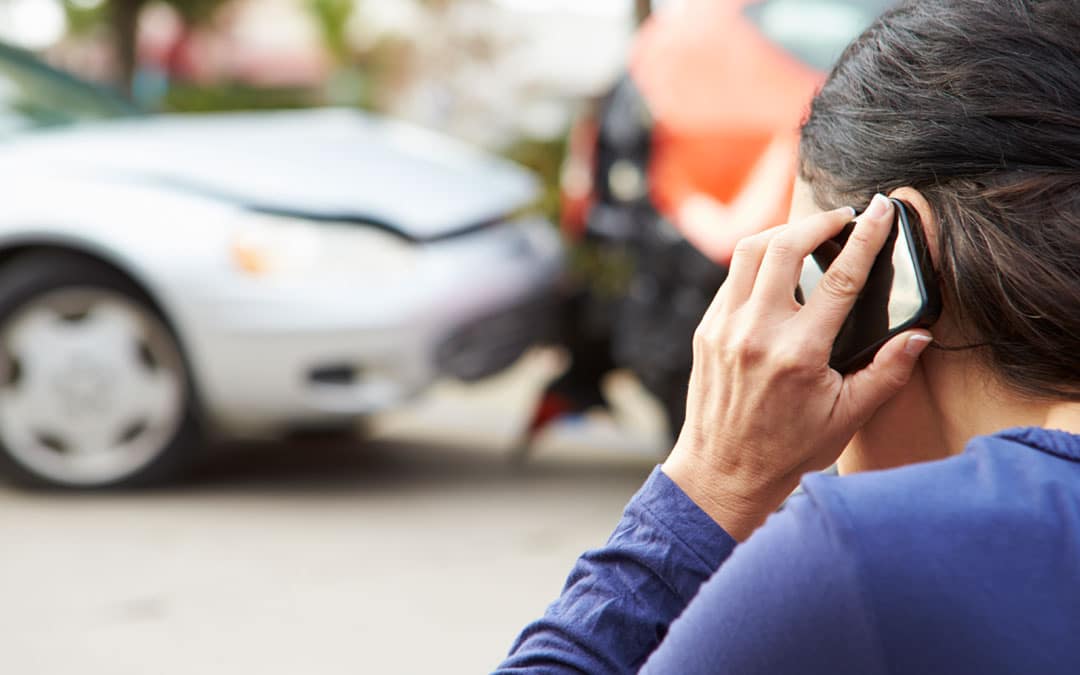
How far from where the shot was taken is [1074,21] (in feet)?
3.44

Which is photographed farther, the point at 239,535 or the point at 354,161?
the point at 354,161

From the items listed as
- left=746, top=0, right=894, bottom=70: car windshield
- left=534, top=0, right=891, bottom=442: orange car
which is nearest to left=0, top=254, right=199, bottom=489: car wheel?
left=534, top=0, right=891, bottom=442: orange car

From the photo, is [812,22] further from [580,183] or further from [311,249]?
[311,249]

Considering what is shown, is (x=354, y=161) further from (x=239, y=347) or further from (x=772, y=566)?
(x=772, y=566)

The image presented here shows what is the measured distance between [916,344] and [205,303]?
322 centimetres

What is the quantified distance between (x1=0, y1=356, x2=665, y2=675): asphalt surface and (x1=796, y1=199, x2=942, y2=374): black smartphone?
1952 millimetres

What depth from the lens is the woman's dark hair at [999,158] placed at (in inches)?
39.0

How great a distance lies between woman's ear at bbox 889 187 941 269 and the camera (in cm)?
105

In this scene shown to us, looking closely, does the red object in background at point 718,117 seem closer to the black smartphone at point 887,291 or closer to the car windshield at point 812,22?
the car windshield at point 812,22

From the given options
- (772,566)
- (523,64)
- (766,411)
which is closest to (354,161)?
(766,411)

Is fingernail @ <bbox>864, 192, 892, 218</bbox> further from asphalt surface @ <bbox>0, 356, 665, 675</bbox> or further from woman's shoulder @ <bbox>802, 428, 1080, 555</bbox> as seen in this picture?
asphalt surface @ <bbox>0, 356, 665, 675</bbox>

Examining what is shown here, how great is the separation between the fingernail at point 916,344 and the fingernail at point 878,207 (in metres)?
0.10

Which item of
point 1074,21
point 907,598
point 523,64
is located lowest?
point 907,598

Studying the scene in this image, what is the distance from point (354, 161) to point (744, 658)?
3.76m
